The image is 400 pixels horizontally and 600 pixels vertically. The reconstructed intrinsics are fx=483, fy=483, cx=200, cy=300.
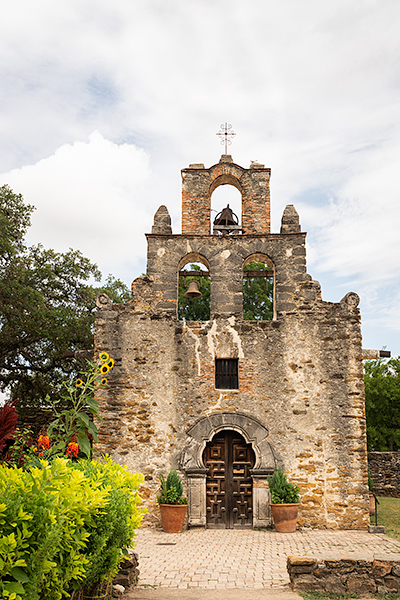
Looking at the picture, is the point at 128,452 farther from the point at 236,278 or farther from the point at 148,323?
the point at 236,278

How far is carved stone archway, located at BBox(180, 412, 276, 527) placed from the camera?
32.1 ft

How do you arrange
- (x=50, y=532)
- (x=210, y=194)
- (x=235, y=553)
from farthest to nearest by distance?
(x=210, y=194), (x=235, y=553), (x=50, y=532)

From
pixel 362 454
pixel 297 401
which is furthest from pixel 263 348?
pixel 362 454

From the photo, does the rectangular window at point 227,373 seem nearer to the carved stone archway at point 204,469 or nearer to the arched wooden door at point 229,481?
the carved stone archway at point 204,469

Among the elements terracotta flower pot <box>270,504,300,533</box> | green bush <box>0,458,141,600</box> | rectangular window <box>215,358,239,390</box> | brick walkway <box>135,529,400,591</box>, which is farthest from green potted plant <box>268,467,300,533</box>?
green bush <box>0,458,141,600</box>

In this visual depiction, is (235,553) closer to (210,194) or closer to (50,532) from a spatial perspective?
(50,532)

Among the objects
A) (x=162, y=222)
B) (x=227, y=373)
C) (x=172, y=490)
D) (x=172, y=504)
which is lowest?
(x=172, y=504)

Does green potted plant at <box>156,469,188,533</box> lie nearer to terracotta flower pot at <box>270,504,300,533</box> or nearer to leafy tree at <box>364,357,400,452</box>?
terracotta flower pot at <box>270,504,300,533</box>

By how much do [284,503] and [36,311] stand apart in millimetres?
9341

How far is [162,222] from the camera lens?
1145 cm

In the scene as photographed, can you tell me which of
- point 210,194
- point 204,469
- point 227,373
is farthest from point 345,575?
point 210,194

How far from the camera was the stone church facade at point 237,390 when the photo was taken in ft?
32.5

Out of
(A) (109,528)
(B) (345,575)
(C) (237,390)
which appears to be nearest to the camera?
(A) (109,528)

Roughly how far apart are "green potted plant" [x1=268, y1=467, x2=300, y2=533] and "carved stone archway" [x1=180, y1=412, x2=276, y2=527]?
26cm
